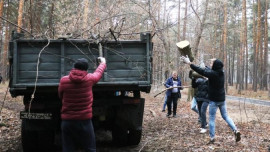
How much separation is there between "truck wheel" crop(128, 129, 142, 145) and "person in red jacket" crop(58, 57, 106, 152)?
2.28m

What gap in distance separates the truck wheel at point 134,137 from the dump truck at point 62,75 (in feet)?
1.55

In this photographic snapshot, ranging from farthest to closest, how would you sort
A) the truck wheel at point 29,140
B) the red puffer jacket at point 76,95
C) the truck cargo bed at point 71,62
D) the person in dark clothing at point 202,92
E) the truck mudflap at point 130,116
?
the person in dark clothing at point 202,92, the truck mudflap at point 130,116, the truck wheel at point 29,140, the truck cargo bed at point 71,62, the red puffer jacket at point 76,95

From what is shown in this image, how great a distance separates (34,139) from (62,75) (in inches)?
63.1

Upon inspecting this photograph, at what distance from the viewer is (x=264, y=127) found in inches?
354

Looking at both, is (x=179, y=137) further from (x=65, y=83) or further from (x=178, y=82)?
(x=65, y=83)

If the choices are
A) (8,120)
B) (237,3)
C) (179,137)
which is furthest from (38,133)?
(237,3)

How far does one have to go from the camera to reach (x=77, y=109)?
3.99 metres

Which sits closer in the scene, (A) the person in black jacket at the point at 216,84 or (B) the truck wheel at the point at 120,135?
(A) the person in black jacket at the point at 216,84

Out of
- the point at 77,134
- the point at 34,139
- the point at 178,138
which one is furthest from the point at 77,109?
the point at 178,138

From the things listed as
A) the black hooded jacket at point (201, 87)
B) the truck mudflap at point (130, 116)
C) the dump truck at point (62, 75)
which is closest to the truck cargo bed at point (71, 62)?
the dump truck at point (62, 75)

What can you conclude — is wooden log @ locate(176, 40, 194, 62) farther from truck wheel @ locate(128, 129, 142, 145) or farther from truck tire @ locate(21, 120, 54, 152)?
truck tire @ locate(21, 120, 54, 152)

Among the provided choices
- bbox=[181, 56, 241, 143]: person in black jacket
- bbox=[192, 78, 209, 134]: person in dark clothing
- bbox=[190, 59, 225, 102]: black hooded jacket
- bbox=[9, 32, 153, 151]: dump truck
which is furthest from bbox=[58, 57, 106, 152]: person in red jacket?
bbox=[192, 78, 209, 134]: person in dark clothing

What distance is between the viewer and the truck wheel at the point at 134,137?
20.6ft

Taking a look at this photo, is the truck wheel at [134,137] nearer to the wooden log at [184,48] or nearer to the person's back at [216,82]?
the person's back at [216,82]
